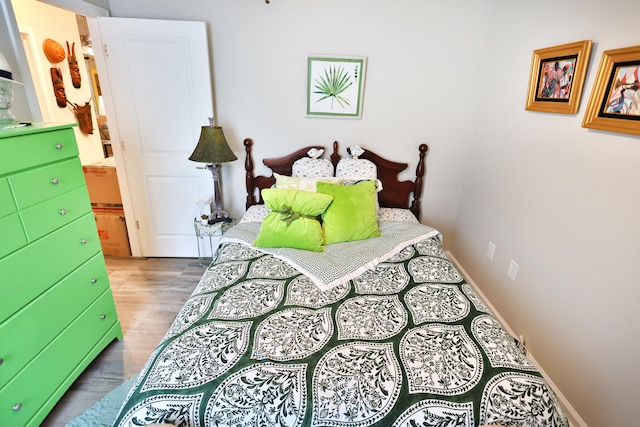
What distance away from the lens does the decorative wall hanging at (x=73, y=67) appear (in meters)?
3.23

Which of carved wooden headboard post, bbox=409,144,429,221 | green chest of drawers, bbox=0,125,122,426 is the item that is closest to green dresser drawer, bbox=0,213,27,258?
green chest of drawers, bbox=0,125,122,426

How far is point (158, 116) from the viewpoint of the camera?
252 cm

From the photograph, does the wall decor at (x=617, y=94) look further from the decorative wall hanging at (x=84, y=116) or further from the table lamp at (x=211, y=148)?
the decorative wall hanging at (x=84, y=116)

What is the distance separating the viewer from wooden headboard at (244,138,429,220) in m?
2.70

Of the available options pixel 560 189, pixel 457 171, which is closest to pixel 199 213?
pixel 457 171

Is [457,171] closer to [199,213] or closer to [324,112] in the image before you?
[324,112]

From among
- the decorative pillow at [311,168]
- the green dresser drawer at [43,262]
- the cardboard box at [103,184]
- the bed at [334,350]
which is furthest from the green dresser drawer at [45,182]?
the decorative pillow at [311,168]

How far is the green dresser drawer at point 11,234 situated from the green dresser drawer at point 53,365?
1.69 feet

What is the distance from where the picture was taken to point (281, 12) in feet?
7.72

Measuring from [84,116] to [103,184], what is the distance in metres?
1.10

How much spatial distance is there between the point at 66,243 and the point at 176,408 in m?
1.07

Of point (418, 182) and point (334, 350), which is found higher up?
point (418, 182)

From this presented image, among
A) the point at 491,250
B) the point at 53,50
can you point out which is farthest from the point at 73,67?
the point at 491,250

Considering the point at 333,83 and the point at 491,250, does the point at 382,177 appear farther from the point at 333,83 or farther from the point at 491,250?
the point at 491,250
